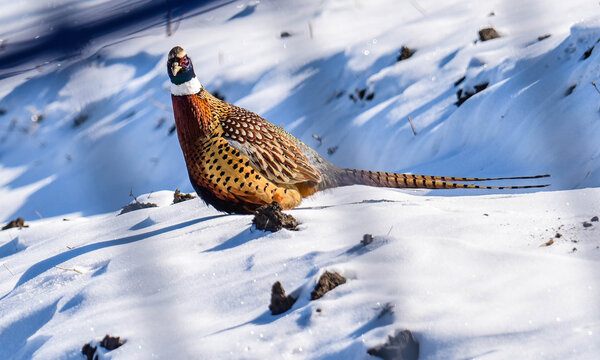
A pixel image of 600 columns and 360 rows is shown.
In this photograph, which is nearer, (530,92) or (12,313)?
(12,313)

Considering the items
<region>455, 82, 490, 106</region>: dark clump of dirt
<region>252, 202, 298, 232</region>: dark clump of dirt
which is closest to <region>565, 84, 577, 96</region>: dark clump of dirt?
<region>455, 82, 490, 106</region>: dark clump of dirt

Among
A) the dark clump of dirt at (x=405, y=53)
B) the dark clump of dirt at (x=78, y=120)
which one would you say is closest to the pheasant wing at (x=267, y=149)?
the dark clump of dirt at (x=405, y=53)

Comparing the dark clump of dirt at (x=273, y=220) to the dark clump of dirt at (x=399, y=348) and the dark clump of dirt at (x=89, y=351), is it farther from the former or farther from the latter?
the dark clump of dirt at (x=399, y=348)

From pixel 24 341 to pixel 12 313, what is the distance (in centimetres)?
25

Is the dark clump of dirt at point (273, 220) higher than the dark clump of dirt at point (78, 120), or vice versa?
the dark clump of dirt at point (78, 120)

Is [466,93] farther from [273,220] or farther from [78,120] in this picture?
[78,120]

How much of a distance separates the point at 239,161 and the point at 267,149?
0.21m

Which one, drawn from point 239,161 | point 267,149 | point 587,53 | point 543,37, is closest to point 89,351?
point 239,161

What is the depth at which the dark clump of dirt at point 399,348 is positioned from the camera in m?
1.92

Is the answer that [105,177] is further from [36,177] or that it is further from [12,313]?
[12,313]

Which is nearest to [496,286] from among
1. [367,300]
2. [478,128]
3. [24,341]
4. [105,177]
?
[367,300]

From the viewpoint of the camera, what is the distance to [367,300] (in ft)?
7.22

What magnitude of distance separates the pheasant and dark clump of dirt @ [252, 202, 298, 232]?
52 centimetres

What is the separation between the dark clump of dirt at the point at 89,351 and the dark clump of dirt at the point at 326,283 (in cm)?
77
